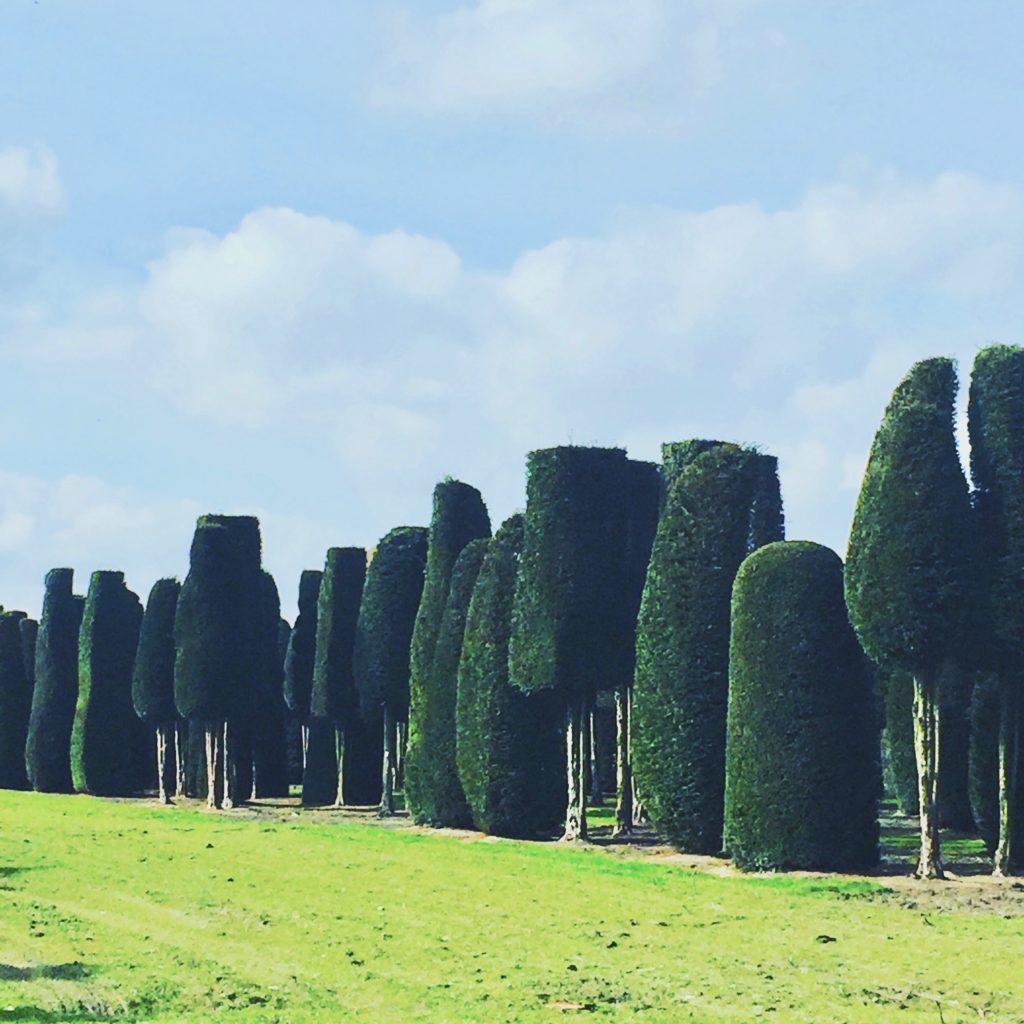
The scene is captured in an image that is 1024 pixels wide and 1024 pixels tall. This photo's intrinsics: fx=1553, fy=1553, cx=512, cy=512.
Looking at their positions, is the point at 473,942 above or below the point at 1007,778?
below

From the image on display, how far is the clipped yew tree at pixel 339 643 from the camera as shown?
47562mm

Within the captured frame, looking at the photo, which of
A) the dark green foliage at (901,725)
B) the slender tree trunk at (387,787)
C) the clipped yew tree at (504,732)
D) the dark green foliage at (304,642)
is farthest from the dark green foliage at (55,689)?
the dark green foliage at (901,725)

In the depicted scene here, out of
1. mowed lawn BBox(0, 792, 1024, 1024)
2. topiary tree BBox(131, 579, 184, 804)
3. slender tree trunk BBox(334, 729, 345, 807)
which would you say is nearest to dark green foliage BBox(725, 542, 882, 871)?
mowed lawn BBox(0, 792, 1024, 1024)

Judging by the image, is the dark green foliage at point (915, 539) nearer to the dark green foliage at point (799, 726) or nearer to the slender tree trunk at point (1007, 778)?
the dark green foliage at point (799, 726)

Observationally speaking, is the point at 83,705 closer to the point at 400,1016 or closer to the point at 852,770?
the point at 852,770

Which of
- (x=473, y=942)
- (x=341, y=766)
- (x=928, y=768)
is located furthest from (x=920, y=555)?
(x=341, y=766)

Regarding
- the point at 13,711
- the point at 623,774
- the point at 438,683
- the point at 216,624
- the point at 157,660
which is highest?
the point at 216,624

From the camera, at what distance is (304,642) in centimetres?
5422

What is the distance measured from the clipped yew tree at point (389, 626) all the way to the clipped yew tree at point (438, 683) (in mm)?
3881

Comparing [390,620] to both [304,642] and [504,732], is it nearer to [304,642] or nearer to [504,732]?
[504,732]

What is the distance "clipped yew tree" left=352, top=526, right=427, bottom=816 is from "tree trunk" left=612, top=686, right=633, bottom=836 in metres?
8.41

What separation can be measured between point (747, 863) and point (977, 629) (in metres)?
5.49

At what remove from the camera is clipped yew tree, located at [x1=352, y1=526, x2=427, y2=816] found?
4309 cm

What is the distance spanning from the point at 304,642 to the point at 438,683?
18.2 m
